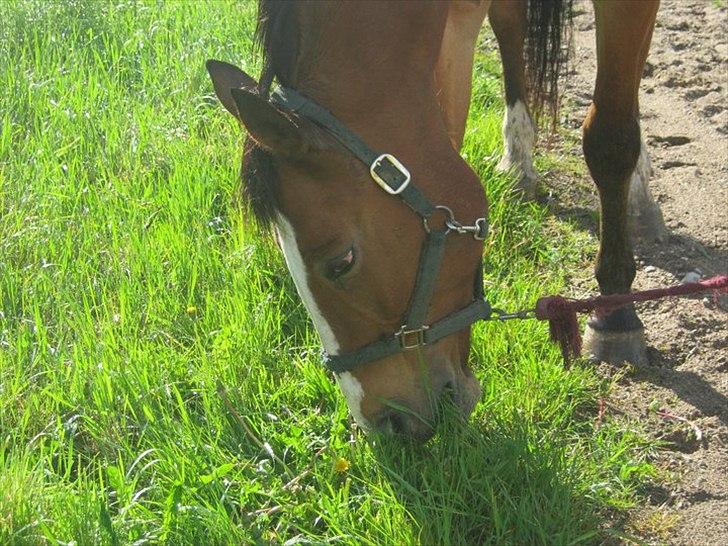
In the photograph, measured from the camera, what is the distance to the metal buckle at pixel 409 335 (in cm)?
253

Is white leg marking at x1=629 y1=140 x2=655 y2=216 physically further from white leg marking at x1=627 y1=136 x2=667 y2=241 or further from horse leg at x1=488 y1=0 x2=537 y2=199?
horse leg at x1=488 y1=0 x2=537 y2=199

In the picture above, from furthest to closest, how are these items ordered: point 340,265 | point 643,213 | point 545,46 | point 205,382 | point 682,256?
point 545,46 → point 643,213 → point 682,256 → point 205,382 → point 340,265

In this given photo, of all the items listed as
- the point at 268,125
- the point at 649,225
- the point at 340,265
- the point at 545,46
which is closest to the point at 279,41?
the point at 268,125

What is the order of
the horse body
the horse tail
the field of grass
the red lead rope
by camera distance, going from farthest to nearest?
the horse tail, the horse body, the red lead rope, the field of grass

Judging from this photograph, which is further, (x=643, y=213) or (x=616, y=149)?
(x=643, y=213)

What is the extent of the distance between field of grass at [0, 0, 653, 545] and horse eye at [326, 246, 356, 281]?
0.21m

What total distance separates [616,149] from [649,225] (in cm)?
75

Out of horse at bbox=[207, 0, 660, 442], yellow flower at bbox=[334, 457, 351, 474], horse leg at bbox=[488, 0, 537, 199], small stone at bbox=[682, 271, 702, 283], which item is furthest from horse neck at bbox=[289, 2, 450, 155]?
horse leg at bbox=[488, 0, 537, 199]

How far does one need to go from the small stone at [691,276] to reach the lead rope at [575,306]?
91 centimetres

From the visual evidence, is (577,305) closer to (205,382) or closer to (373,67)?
(373,67)

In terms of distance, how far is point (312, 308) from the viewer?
8.14ft

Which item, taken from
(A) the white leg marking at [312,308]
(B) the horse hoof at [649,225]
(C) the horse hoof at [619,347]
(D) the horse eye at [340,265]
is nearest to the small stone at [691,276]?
(B) the horse hoof at [649,225]

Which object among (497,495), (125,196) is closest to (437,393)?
(497,495)

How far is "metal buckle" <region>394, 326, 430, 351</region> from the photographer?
2.53 meters
